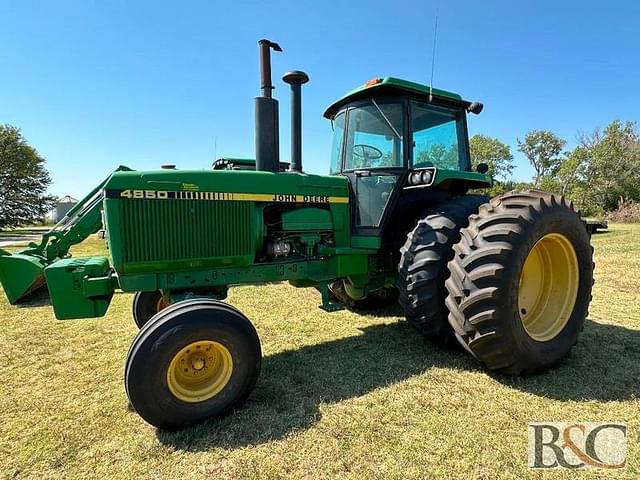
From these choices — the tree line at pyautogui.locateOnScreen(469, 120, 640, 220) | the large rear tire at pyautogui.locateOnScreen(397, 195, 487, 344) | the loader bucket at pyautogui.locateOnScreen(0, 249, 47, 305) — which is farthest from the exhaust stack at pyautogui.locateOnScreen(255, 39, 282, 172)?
the tree line at pyautogui.locateOnScreen(469, 120, 640, 220)

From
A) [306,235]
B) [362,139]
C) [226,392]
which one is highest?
[362,139]

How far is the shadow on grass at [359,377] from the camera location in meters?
2.34

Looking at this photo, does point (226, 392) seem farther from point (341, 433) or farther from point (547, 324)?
point (547, 324)

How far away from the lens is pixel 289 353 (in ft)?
11.7

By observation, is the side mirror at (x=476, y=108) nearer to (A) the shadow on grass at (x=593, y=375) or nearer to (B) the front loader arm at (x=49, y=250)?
(A) the shadow on grass at (x=593, y=375)

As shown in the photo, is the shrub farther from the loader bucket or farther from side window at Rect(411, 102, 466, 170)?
the loader bucket

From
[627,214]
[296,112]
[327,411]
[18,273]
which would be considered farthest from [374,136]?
[627,214]

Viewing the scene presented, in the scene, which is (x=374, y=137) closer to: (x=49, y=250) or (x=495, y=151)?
(x=49, y=250)

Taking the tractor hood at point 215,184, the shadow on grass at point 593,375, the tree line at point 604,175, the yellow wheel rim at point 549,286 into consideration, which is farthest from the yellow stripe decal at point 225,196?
the tree line at point 604,175

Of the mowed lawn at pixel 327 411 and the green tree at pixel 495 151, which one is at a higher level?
the green tree at pixel 495 151

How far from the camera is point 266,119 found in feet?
11.2

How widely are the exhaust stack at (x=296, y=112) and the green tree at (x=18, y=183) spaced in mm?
34401

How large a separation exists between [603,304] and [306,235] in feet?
14.1

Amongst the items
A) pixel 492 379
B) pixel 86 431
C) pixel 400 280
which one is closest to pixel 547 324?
pixel 492 379
